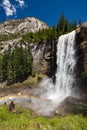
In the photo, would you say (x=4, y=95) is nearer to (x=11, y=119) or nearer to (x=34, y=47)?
(x=34, y=47)

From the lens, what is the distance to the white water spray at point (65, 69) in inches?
2212

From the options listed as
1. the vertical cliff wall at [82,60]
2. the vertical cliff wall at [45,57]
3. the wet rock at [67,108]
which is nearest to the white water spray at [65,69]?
the vertical cliff wall at [82,60]

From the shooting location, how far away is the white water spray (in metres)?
56.2

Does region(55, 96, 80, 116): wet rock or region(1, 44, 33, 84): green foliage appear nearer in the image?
region(55, 96, 80, 116): wet rock

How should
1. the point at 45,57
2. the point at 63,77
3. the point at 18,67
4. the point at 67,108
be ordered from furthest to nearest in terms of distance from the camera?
the point at 18,67 → the point at 45,57 → the point at 63,77 → the point at 67,108

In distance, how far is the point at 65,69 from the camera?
5950cm

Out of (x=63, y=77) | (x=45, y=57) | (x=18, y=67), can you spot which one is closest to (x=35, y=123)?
(x=63, y=77)

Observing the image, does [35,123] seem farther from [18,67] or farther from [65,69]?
[18,67]

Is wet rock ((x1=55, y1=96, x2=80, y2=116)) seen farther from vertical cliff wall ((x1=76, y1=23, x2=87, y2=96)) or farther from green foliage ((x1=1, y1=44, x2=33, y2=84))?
green foliage ((x1=1, y1=44, x2=33, y2=84))

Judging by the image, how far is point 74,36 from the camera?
5906 cm

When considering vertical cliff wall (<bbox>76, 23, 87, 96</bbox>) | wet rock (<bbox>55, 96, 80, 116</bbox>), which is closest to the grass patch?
wet rock (<bbox>55, 96, 80, 116</bbox>)

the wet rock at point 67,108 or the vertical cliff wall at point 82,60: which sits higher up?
the vertical cliff wall at point 82,60

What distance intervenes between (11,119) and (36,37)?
77668 millimetres

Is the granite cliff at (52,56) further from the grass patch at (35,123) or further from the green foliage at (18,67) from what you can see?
the grass patch at (35,123)
